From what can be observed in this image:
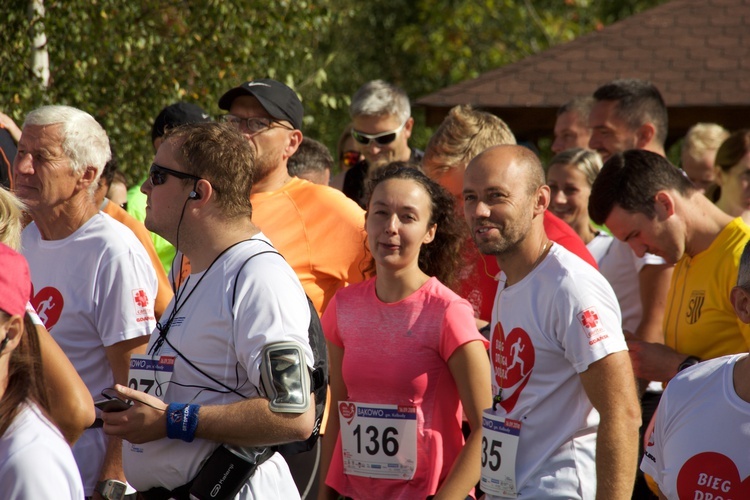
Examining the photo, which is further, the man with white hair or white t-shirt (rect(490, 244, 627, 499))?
the man with white hair

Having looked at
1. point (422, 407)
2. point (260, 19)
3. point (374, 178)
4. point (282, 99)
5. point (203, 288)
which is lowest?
point (422, 407)

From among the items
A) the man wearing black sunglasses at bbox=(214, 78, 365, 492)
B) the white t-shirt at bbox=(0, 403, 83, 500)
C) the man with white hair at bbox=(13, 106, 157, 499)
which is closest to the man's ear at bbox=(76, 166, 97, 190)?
the man with white hair at bbox=(13, 106, 157, 499)

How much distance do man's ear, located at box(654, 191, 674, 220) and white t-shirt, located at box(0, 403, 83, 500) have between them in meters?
2.86

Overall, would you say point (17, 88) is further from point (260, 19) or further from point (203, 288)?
point (203, 288)

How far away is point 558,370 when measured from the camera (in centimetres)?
332

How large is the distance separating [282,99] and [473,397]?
1765mm

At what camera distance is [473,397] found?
3.81 m

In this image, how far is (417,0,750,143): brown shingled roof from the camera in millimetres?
11281

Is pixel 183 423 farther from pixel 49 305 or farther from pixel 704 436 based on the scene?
pixel 704 436

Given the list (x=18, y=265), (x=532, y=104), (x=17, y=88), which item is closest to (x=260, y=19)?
(x=17, y=88)

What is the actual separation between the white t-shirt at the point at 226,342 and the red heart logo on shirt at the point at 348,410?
948 millimetres

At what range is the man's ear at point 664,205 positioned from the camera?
4.25 meters

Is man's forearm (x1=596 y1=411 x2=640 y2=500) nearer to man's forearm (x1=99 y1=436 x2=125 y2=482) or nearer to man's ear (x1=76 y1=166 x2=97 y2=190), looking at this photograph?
man's forearm (x1=99 y1=436 x2=125 y2=482)

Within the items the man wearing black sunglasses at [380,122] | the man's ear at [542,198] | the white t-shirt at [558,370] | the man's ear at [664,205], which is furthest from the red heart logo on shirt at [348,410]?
the man wearing black sunglasses at [380,122]
